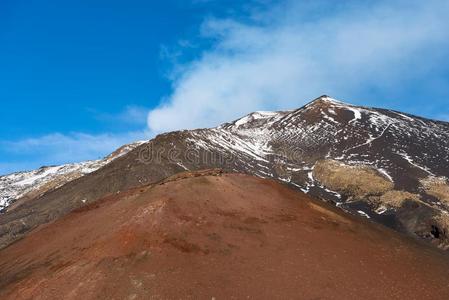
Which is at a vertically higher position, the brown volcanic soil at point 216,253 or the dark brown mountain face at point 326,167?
the dark brown mountain face at point 326,167

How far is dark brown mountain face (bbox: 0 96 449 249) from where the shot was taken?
109 m

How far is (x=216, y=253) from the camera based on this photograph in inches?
1017

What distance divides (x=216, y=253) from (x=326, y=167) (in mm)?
119950

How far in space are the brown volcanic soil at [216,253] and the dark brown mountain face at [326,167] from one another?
6536cm

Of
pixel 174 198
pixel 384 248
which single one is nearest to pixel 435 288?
pixel 384 248

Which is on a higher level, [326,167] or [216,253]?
[326,167]

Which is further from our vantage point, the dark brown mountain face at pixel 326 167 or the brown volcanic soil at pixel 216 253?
the dark brown mountain face at pixel 326 167

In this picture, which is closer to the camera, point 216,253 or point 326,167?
point 216,253

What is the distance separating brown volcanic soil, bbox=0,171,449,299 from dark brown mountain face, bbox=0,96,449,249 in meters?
65.4

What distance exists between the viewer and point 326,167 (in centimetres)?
14238

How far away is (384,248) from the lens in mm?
29297

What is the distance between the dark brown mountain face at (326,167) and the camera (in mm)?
109000

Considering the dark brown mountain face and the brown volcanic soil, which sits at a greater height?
the dark brown mountain face

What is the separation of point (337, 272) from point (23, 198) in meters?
161
